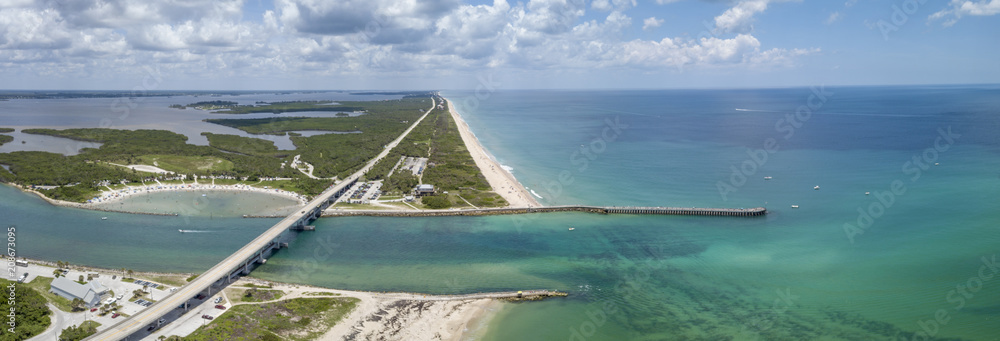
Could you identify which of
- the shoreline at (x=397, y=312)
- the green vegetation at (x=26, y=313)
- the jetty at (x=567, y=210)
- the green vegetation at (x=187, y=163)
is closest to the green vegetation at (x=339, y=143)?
the green vegetation at (x=187, y=163)

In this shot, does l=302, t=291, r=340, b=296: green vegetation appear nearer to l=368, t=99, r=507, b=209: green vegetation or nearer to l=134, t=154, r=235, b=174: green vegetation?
l=368, t=99, r=507, b=209: green vegetation

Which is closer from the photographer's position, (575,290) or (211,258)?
(575,290)

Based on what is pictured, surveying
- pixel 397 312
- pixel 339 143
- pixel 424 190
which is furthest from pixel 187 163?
pixel 397 312

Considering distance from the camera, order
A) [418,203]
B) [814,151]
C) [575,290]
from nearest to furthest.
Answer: [575,290] → [418,203] → [814,151]

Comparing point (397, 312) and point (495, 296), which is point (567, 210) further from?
point (397, 312)

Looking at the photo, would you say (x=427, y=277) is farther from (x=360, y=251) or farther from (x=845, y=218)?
Answer: (x=845, y=218)

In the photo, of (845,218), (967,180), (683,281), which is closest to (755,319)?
(683,281)
